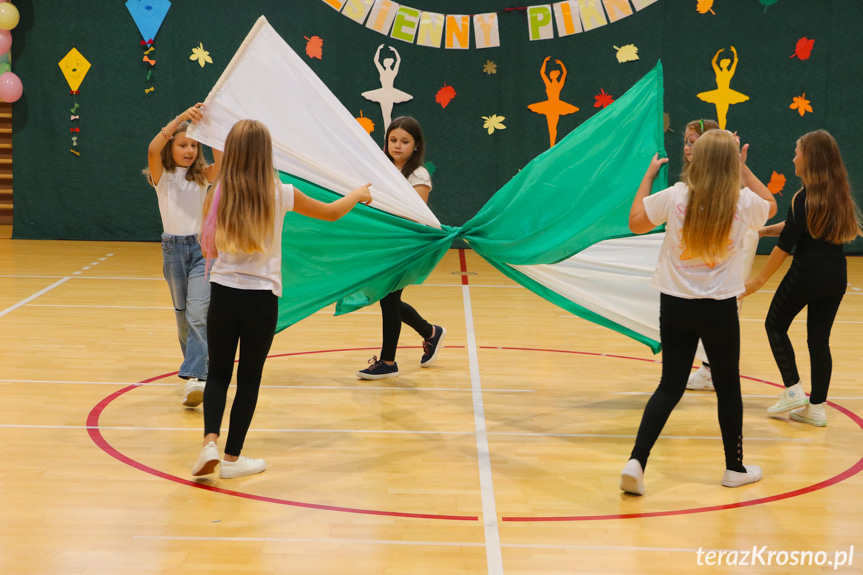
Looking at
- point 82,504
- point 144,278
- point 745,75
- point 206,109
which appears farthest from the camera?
point 745,75

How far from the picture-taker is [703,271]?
9.59ft

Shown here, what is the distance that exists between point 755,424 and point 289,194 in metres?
2.20

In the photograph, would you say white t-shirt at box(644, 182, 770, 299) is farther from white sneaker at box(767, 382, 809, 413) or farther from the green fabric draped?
white sneaker at box(767, 382, 809, 413)

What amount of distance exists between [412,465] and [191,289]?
51.4 inches

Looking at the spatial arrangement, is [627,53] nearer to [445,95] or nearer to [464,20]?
[464,20]

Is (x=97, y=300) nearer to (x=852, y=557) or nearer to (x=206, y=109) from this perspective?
(x=206, y=109)

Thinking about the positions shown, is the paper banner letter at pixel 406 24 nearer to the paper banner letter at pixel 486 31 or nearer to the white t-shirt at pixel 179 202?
the paper banner letter at pixel 486 31

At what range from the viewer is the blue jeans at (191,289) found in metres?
3.89

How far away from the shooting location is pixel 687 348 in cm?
301

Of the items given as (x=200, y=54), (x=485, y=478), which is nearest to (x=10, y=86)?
(x=200, y=54)

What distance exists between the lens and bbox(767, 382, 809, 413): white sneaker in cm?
385

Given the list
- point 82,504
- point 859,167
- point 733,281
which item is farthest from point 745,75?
point 82,504

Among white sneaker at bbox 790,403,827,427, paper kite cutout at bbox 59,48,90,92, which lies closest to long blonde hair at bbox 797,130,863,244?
white sneaker at bbox 790,403,827,427

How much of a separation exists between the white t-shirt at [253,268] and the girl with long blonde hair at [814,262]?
1890 mm
